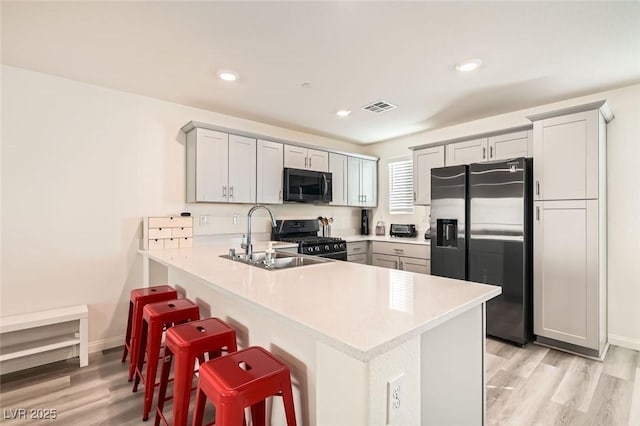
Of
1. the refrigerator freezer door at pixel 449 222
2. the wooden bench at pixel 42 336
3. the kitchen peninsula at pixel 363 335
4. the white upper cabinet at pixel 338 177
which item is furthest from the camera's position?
the white upper cabinet at pixel 338 177

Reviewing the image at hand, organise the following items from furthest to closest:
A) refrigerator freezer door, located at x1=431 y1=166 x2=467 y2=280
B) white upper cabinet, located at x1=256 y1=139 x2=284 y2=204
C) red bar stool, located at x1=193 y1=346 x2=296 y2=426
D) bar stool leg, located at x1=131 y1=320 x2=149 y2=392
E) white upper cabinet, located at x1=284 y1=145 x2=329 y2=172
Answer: white upper cabinet, located at x1=284 y1=145 x2=329 y2=172 < white upper cabinet, located at x1=256 y1=139 x2=284 y2=204 < refrigerator freezer door, located at x1=431 y1=166 x2=467 y2=280 < bar stool leg, located at x1=131 y1=320 x2=149 y2=392 < red bar stool, located at x1=193 y1=346 x2=296 y2=426

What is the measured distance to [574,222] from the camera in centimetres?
280

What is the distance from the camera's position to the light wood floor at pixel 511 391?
1.94 metres

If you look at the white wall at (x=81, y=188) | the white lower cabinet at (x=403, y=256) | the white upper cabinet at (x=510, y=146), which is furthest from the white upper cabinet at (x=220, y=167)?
the white upper cabinet at (x=510, y=146)

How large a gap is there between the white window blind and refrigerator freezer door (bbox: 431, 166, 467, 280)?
1.12 meters

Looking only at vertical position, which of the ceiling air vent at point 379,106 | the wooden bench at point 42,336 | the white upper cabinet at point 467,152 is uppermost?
the ceiling air vent at point 379,106

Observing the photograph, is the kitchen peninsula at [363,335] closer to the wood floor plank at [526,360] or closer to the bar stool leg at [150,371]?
the bar stool leg at [150,371]

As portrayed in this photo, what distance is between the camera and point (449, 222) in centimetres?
350

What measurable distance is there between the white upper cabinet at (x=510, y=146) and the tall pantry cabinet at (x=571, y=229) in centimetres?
24

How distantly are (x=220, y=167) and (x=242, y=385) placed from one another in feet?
8.68

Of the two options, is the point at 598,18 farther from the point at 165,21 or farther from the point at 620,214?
the point at 165,21

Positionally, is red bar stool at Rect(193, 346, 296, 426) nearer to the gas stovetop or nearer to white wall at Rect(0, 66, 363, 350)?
white wall at Rect(0, 66, 363, 350)

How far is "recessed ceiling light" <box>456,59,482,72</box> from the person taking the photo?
7.87 ft

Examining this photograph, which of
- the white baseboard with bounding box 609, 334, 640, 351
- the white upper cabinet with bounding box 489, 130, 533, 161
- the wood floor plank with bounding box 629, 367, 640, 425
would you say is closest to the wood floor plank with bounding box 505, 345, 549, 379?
the wood floor plank with bounding box 629, 367, 640, 425
